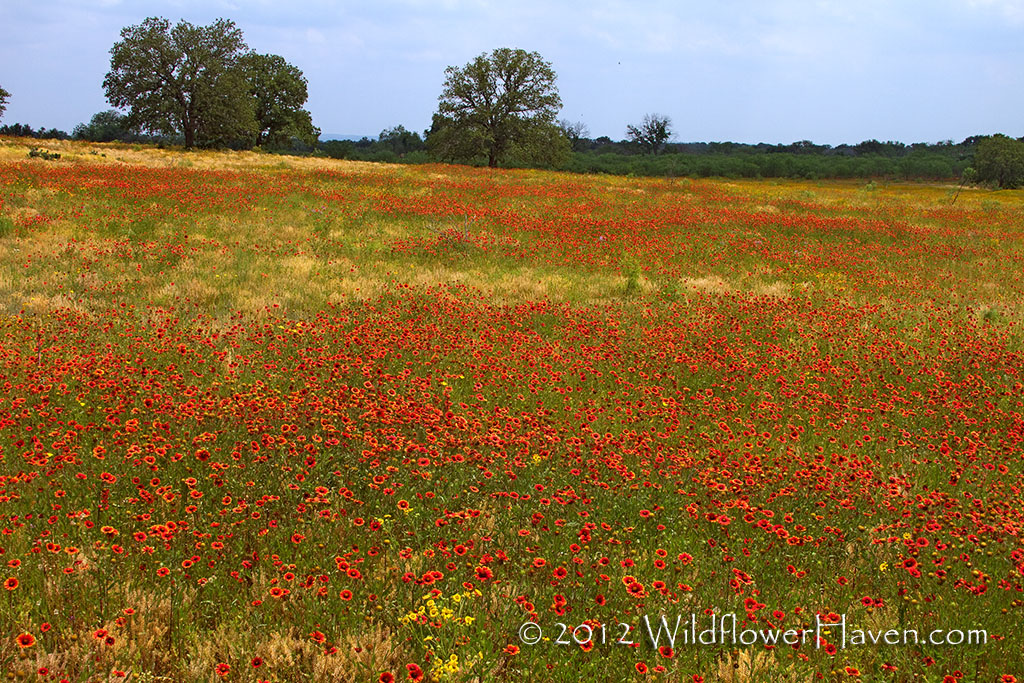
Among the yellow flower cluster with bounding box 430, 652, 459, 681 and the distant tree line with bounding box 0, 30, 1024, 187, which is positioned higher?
the distant tree line with bounding box 0, 30, 1024, 187

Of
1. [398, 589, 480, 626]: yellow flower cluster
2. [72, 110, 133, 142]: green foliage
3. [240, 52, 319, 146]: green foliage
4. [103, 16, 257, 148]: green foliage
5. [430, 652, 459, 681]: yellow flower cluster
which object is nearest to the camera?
[430, 652, 459, 681]: yellow flower cluster

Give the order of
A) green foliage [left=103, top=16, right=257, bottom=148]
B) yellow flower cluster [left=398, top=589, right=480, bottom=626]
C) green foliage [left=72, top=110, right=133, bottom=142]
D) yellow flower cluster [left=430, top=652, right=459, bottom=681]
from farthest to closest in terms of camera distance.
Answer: green foliage [left=72, top=110, right=133, bottom=142] → green foliage [left=103, top=16, right=257, bottom=148] → yellow flower cluster [left=398, top=589, right=480, bottom=626] → yellow flower cluster [left=430, top=652, right=459, bottom=681]

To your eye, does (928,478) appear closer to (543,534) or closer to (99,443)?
(543,534)

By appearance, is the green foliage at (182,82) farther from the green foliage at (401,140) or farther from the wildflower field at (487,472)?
the green foliage at (401,140)

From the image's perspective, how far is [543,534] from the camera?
4309mm

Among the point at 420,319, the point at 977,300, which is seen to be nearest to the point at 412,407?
the point at 420,319

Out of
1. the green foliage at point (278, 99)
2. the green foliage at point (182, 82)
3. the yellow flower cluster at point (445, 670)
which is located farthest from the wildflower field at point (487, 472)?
the green foliage at point (278, 99)

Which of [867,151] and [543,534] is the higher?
[867,151]

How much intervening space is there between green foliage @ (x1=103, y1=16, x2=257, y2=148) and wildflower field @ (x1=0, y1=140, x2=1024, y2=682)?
37964 millimetres

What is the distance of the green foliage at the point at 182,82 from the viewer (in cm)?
4331

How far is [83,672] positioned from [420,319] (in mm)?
6581

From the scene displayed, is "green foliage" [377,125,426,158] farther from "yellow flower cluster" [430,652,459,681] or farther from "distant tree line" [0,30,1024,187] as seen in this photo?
"yellow flower cluster" [430,652,459,681]

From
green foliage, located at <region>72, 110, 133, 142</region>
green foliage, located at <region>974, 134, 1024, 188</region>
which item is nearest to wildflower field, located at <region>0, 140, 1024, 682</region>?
green foliage, located at <region>974, 134, 1024, 188</region>

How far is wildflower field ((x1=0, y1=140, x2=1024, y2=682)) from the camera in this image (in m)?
3.28
